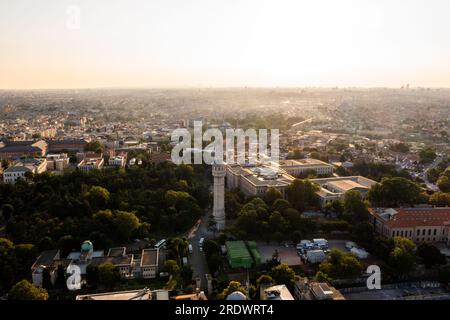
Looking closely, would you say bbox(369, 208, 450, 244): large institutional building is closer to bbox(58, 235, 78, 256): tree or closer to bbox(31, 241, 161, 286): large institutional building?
bbox(31, 241, 161, 286): large institutional building

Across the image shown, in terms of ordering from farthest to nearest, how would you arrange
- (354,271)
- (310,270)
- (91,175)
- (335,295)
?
(91,175), (310,270), (354,271), (335,295)

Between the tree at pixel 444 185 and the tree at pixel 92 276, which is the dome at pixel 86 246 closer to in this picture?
the tree at pixel 92 276

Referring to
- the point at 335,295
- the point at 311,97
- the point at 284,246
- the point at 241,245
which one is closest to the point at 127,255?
the point at 241,245

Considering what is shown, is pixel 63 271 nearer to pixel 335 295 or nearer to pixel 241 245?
pixel 241 245

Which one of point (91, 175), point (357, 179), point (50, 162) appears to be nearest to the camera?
point (91, 175)

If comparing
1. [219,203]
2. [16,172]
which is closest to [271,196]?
[219,203]

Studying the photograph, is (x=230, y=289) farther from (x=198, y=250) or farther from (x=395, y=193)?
(x=395, y=193)

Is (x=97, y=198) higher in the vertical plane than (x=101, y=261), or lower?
higher

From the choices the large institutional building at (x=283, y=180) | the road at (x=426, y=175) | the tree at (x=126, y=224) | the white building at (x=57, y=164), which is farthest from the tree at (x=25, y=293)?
the road at (x=426, y=175)
